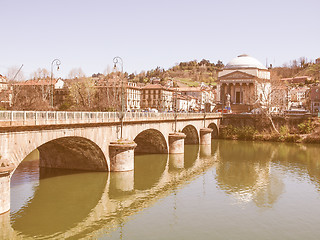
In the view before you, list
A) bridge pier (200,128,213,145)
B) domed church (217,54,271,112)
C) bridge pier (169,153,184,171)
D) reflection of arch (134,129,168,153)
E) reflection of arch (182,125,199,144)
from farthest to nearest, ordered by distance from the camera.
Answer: domed church (217,54,271,112)
bridge pier (200,128,213,145)
reflection of arch (182,125,199,144)
reflection of arch (134,129,168,153)
bridge pier (169,153,184,171)

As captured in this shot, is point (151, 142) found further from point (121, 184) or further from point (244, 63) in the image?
point (244, 63)

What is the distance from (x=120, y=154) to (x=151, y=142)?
51.9 ft

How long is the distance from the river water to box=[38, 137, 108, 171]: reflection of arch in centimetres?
107

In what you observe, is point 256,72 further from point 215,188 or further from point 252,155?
point 215,188

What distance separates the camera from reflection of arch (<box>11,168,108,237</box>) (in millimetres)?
20562

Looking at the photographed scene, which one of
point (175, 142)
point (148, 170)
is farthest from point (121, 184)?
point (175, 142)

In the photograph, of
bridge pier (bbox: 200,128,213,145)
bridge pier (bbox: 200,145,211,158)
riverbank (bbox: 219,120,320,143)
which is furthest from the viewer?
riverbank (bbox: 219,120,320,143)

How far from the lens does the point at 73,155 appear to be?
3434 centimetres

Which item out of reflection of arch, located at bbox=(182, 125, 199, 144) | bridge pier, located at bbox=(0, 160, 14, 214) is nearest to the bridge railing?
bridge pier, located at bbox=(0, 160, 14, 214)

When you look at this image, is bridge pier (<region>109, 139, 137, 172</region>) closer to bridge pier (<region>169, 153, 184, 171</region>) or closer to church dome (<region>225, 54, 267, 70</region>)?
bridge pier (<region>169, 153, 184, 171</region>)

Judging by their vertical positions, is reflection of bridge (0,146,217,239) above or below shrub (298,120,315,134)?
below

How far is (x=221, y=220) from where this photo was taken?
22.3 meters

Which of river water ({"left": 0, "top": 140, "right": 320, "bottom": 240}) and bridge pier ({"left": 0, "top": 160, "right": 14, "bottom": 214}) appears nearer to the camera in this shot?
bridge pier ({"left": 0, "top": 160, "right": 14, "bottom": 214})

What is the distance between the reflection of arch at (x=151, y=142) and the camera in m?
46.8
